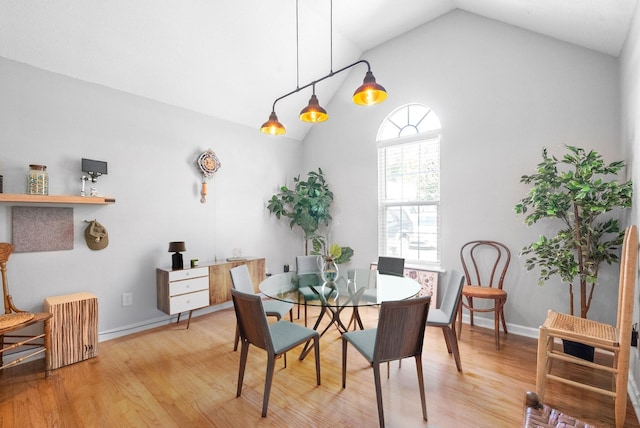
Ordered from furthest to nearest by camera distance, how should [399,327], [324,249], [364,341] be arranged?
[324,249] → [364,341] → [399,327]

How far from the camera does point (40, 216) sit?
111 inches

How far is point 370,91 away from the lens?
2158 mm

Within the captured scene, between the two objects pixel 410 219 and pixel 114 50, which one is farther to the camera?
pixel 410 219

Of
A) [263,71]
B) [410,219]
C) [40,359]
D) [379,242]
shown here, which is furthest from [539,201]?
[40,359]

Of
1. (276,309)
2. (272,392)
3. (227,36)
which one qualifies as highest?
(227,36)

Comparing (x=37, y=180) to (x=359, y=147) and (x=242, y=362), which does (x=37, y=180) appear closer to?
(x=242, y=362)

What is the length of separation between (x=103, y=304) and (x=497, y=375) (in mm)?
3916

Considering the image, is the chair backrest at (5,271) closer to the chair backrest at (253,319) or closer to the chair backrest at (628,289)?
the chair backrest at (253,319)

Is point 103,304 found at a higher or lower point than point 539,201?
lower

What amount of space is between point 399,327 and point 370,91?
164 cm

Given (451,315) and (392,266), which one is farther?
(392,266)

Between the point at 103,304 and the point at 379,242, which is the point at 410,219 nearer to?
the point at 379,242

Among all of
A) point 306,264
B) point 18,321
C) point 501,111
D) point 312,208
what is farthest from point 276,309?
point 501,111

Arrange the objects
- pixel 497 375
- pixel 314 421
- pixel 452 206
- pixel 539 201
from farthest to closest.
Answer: pixel 452 206, pixel 539 201, pixel 497 375, pixel 314 421
